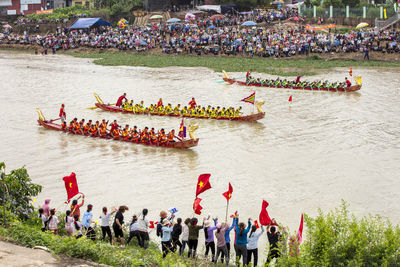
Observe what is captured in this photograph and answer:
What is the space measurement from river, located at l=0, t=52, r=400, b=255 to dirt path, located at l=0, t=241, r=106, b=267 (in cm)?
446

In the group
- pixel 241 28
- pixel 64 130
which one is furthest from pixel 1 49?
pixel 64 130

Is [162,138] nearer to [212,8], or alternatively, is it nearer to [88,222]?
[88,222]

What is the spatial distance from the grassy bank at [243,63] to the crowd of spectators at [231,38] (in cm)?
124

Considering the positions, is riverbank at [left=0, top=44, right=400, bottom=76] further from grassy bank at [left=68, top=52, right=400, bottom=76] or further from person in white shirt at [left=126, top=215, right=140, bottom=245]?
person in white shirt at [left=126, top=215, right=140, bottom=245]

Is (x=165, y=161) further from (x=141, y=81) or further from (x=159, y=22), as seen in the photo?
(x=159, y=22)

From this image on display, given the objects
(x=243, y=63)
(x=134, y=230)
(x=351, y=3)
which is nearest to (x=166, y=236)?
(x=134, y=230)

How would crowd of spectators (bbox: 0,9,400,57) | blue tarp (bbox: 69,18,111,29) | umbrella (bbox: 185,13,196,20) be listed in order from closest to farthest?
crowd of spectators (bbox: 0,9,400,57), umbrella (bbox: 185,13,196,20), blue tarp (bbox: 69,18,111,29)

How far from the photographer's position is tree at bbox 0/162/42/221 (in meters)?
9.85

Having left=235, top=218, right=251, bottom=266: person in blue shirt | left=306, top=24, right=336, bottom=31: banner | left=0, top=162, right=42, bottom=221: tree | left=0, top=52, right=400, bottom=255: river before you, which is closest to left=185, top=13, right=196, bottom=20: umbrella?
left=306, top=24, right=336, bottom=31: banner

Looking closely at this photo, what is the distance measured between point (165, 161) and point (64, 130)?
5.95 meters

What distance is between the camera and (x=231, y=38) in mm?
43219

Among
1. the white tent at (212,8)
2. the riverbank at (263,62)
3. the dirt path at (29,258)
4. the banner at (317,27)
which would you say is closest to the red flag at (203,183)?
the dirt path at (29,258)

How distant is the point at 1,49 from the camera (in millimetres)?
55406

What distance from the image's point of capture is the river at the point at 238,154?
13.5m
